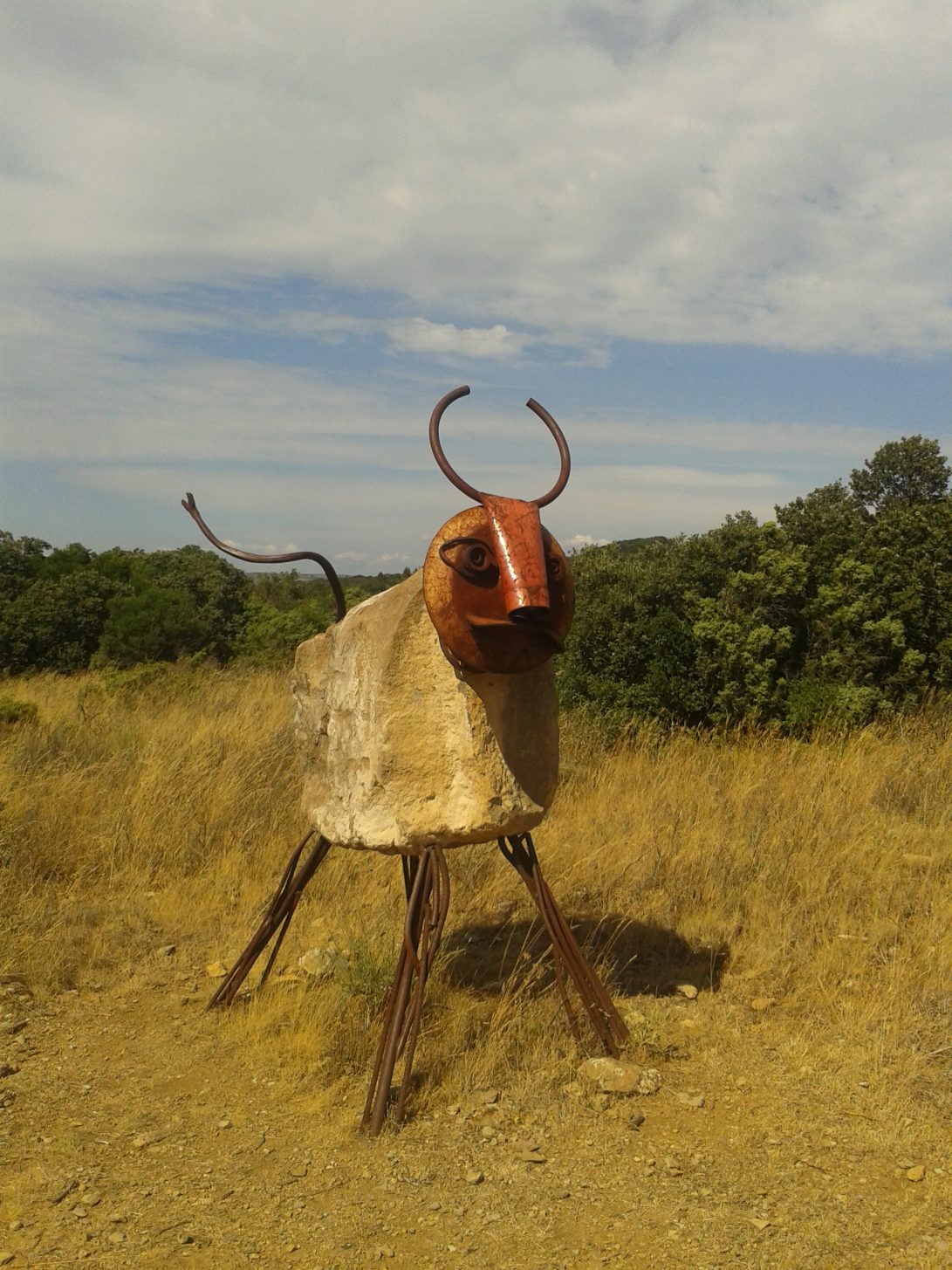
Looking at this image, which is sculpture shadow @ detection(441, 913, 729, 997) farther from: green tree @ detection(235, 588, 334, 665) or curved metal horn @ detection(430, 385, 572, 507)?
green tree @ detection(235, 588, 334, 665)

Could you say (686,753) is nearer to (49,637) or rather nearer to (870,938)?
(870,938)

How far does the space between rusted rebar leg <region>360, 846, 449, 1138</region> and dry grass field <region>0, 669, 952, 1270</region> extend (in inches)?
4.0

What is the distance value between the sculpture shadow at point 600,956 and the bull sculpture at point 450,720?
26.0 inches

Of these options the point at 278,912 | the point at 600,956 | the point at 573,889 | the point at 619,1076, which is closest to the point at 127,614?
the point at 573,889

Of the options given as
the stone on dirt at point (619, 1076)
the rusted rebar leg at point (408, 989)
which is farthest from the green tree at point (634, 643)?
the rusted rebar leg at point (408, 989)

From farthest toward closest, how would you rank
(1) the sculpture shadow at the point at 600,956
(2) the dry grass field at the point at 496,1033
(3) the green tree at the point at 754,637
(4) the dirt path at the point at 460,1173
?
(3) the green tree at the point at 754,637 < (1) the sculpture shadow at the point at 600,956 < (2) the dry grass field at the point at 496,1033 < (4) the dirt path at the point at 460,1173

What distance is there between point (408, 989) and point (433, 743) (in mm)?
759

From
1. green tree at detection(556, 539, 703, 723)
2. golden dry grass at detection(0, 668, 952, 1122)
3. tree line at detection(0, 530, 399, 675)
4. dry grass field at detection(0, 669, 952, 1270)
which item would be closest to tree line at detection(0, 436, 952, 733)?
green tree at detection(556, 539, 703, 723)

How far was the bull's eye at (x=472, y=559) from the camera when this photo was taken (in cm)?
259

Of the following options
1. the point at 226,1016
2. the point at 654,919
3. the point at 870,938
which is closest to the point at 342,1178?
the point at 226,1016

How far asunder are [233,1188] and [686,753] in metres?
4.37

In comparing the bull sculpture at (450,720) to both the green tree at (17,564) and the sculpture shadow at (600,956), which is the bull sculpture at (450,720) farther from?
the green tree at (17,564)

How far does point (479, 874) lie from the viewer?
4.84 metres

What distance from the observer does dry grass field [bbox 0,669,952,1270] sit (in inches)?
97.5
